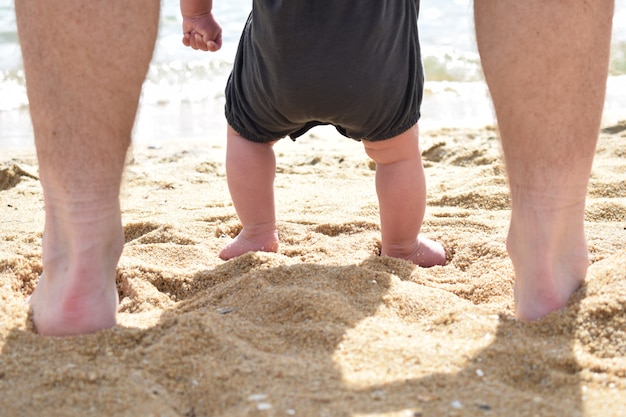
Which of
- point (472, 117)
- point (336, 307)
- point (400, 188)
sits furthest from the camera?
point (472, 117)

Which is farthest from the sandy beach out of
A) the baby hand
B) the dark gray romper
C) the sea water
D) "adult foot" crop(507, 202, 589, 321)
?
the sea water

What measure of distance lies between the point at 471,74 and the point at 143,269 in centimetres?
524

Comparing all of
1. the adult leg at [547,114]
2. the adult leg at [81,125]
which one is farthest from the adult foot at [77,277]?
the adult leg at [547,114]

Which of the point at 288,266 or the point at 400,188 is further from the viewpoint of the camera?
the point at 400,188

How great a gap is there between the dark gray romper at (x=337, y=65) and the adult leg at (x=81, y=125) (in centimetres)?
45

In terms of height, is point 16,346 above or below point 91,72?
below

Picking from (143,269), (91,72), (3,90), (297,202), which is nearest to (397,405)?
(91,72)

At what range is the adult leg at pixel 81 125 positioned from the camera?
1.68 metres

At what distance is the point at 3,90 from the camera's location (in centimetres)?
619

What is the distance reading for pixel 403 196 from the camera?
244cm

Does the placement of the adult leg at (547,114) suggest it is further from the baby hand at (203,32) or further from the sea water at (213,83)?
the sea water at (213,83)

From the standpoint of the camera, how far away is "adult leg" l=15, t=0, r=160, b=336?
168 cm

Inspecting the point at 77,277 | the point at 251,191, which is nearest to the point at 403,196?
the point at 251,191

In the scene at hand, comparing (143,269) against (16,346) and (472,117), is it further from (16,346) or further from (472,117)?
(472,117)
